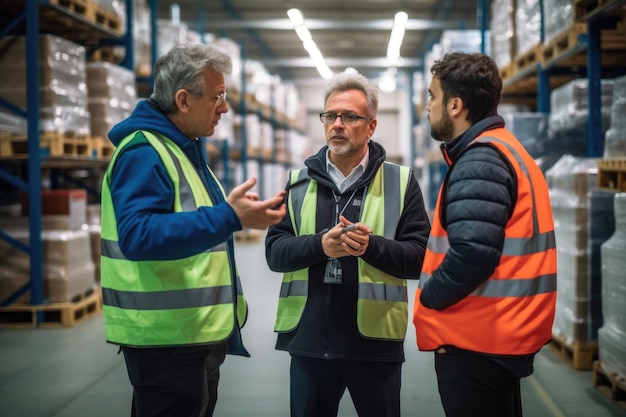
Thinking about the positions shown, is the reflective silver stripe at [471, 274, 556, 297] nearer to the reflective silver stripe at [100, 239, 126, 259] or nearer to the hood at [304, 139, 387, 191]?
the hood at [304, 139, 387, 191]

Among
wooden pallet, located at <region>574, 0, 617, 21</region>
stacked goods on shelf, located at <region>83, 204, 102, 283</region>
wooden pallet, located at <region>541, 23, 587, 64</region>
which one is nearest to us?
wooden pallet, located at <region>574, 0, 617, 21</region>

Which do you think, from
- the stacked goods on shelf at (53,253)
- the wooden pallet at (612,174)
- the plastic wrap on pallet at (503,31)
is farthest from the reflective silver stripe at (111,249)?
the plastic wrap on pallet at (503,31)

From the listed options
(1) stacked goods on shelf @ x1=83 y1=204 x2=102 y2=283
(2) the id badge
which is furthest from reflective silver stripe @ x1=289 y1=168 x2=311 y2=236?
(1) stacked goods on shelf @ x1=83 y1=204 x2=102 y2=283

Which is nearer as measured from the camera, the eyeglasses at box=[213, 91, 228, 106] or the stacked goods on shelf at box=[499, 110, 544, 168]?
the eyeglasses at box=[213, 91, 228, 106]

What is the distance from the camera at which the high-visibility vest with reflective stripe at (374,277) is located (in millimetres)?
2521

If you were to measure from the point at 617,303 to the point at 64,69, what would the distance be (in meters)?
5.35

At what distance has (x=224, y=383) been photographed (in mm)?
4660

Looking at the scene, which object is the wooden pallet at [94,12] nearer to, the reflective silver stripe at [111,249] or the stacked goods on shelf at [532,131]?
the stacked goods on shelf at [532,131]

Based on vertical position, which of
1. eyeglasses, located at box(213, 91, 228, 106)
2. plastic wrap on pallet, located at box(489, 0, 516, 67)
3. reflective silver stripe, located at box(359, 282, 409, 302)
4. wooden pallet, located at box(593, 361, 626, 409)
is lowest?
wooden pallet, located at box(593, 361, 626, 409)

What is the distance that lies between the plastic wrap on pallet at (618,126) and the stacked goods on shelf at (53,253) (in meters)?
4.95

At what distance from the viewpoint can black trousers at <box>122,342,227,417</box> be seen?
6.92 feet

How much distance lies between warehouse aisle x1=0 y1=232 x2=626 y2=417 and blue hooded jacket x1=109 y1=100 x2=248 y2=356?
7.57 ft

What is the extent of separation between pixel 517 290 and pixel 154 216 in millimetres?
1182

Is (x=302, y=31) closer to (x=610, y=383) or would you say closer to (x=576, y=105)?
(x=576, y=105)
